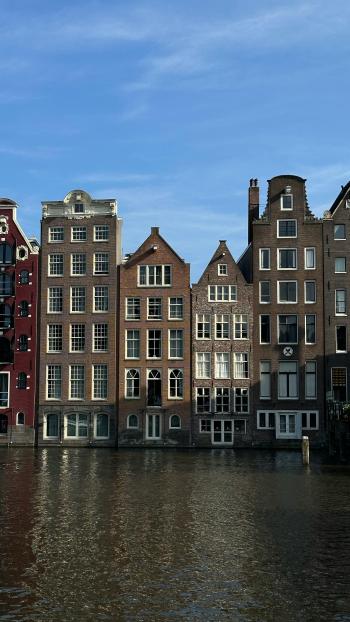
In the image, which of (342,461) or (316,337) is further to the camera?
(316,337)

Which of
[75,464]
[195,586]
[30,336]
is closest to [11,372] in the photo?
[30,336]

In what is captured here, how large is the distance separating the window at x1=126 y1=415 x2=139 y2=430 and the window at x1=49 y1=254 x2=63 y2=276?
16932mm

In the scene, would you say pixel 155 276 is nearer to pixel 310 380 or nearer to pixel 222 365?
pixel 222 365

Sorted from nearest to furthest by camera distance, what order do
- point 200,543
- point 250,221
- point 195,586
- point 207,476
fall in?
point 195,586 → point 200,543 → point 207,476 → point 250,221

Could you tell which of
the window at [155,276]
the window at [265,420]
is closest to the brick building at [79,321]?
the window at [155,276]

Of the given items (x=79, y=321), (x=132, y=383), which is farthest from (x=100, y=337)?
(x=132, y=383)

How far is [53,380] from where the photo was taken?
84.1 m

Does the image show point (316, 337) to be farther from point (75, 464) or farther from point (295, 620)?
point (295, 620)

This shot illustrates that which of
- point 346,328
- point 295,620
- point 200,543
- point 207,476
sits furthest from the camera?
point 346,328

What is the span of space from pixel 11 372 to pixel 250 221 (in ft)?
101

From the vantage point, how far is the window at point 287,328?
8225cm

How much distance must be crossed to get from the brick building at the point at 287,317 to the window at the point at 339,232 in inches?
65.1

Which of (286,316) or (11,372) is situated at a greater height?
(286,316)

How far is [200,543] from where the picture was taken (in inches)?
1227
